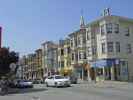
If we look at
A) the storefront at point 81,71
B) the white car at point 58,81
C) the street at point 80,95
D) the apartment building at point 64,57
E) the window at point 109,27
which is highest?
the window at point 109,27

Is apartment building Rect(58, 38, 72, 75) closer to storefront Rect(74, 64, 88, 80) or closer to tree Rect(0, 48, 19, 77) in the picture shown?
storefront Rect(74, 64, 88, 80)

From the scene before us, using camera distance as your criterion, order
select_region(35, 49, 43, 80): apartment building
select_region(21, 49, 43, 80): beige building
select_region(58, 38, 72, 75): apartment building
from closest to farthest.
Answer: select_region(58, 38, 72, 75): apartment building → select_region(35, 49, 43, 80): apartment building → select_region(21, 49, 43, 80): beige building

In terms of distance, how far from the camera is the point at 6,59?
50344 millimetres

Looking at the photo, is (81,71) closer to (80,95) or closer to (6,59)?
(6,59)

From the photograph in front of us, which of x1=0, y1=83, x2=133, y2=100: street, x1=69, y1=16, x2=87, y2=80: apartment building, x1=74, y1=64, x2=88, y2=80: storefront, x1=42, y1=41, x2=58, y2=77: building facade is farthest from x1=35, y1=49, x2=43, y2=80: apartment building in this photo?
x1=0, y1=83, x2=133, y2=100: street

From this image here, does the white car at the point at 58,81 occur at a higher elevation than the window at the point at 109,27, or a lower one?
lower

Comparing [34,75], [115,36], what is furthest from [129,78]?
[34,75]

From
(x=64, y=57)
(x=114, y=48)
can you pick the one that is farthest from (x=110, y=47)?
(x=64, y=57)

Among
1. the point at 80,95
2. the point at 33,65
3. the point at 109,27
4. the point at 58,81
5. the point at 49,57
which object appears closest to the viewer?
the point at 80,95

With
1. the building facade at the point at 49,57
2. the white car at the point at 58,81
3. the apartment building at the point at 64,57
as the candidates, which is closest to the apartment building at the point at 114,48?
the white car at the point at 58,81

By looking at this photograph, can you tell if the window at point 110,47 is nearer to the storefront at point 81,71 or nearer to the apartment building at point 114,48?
the apartment building at point 114,48

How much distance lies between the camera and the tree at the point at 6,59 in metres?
48.8

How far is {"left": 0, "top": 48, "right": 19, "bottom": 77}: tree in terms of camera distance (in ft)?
160

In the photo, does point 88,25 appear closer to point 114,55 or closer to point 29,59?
point 114,55
